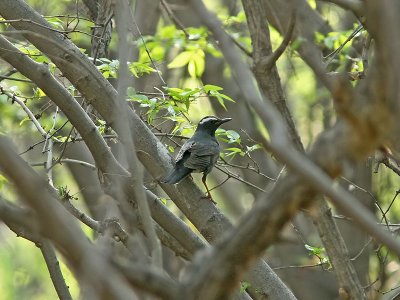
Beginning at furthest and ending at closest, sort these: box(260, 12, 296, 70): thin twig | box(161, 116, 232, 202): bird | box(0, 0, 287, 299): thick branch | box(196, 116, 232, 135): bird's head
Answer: box(196, 116, 232, 135): bird's head
box(161, 116, 232, 202): bird
box(0, 0, 287, 299): thick branch
box(260, 12, 296, 70): thin twig

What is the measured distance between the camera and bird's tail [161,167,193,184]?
5.14 metres

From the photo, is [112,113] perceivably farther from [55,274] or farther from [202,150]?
[202,150]

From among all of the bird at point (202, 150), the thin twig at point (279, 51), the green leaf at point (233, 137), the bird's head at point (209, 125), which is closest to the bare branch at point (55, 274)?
the bird at point (202, 150)

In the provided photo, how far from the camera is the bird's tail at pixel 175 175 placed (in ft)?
16.9

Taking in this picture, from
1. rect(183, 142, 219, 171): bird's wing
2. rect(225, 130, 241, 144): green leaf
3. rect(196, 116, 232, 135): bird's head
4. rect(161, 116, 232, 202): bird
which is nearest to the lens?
rect(225, 130, 241, 144): green leaf

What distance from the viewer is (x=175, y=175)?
5234mm

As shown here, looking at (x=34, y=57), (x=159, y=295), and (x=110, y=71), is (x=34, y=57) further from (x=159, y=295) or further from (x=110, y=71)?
(x=159, y=295)

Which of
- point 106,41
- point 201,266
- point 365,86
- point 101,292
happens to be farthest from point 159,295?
point 106,41

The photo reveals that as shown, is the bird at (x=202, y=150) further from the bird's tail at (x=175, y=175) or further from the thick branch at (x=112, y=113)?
the thick branch at (x=112, y=113)

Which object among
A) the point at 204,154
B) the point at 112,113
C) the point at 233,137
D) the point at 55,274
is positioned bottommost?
the point at 204,154

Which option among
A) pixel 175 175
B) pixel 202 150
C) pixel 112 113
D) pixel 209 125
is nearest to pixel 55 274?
pixel 175 175

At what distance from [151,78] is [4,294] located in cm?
427

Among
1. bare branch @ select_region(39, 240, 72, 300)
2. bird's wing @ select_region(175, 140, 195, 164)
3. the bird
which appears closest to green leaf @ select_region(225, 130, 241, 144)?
the bird

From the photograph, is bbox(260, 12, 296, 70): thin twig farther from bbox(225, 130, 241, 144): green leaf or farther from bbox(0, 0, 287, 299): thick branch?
bbox(0, 0, 287, 299): thick branch
